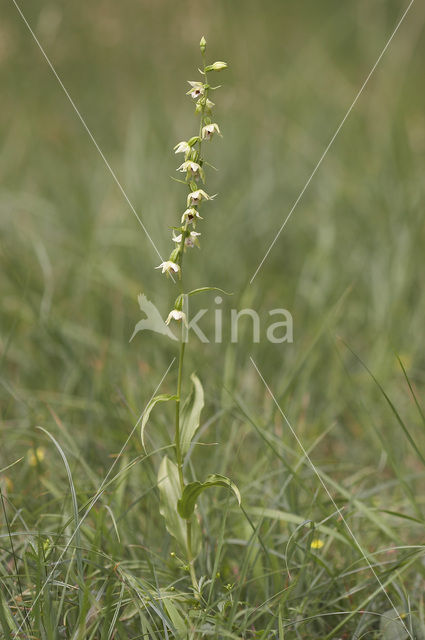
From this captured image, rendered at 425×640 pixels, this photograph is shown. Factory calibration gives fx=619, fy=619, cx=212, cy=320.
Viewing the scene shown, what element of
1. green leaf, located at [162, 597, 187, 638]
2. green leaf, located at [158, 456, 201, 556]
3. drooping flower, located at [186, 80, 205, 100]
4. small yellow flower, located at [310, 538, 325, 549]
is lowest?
green leaf, located at [162, 597, 187, 638]

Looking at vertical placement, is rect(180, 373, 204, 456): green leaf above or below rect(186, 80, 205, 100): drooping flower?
below

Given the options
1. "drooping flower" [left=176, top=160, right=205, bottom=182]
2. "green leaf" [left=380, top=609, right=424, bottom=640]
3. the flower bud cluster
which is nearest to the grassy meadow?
"green leaf" [left=380, top=609, right=424, bottom=640]

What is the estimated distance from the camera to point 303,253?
300cm

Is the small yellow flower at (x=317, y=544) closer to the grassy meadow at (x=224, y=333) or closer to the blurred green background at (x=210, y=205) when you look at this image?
the grassy meadow at (x=224, y=333)

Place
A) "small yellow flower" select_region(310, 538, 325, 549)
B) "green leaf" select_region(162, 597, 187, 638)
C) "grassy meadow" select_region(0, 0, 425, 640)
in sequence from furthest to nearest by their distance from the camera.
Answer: "small yellow flower" select_region(310, 538, 325, 549) → "grassy meadow" select_region(0, 0, 425, 640) → "green leaf" select_region(162, 597, 187, 638)

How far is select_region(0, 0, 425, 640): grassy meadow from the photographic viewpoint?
4.37 ft

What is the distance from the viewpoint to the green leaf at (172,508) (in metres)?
1.37

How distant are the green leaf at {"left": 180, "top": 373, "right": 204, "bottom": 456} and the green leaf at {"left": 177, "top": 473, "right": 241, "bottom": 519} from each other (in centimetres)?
11

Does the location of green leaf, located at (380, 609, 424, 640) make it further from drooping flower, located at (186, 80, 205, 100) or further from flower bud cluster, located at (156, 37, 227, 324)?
drooping flower, located at (186, 80, 205, 100)

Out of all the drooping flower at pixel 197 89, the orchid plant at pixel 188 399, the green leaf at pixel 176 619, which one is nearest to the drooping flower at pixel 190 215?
the orchid plant at pixel 188 399

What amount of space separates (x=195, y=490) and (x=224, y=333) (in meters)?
1.21

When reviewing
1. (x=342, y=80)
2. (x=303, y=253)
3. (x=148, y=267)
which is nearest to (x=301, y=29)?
(x=342, y=80)

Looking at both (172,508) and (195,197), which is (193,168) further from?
(172,508)

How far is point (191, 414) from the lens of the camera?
1.37 m
